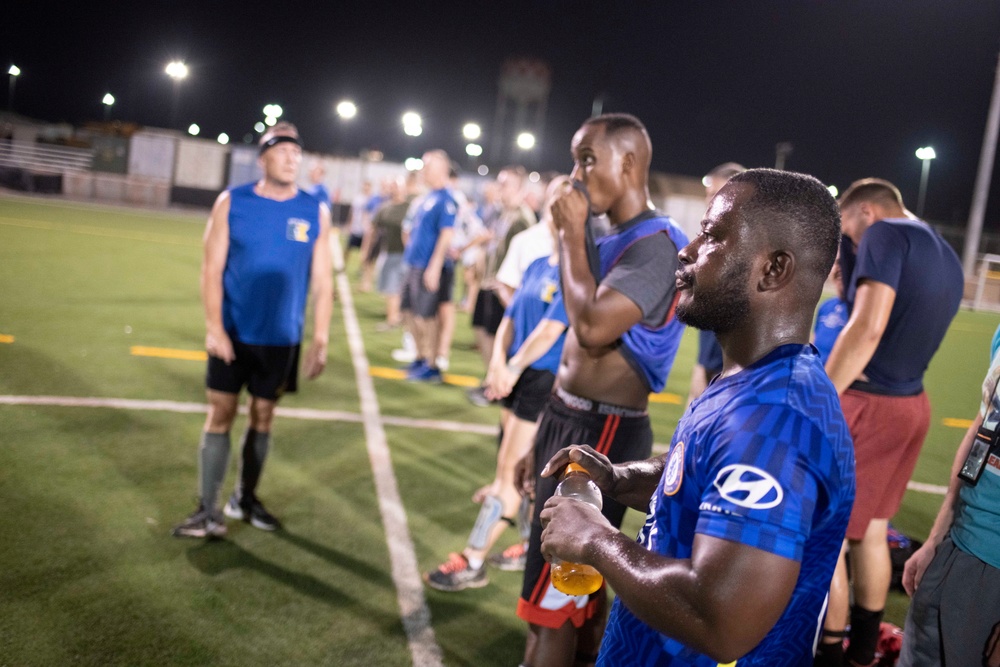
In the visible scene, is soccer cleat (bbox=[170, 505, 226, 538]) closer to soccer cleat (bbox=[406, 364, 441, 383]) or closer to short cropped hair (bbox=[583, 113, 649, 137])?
short cropped hair (bbox=[583, 113, 649, 137])

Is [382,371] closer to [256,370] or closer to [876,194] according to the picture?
[256,370]

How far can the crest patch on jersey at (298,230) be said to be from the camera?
4613 millimetres

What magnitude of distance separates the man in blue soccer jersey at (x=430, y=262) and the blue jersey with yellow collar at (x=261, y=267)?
4.30 meters

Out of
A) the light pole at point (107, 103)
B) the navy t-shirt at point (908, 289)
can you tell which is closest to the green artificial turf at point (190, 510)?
the navy t-shirt at point (908, 289)

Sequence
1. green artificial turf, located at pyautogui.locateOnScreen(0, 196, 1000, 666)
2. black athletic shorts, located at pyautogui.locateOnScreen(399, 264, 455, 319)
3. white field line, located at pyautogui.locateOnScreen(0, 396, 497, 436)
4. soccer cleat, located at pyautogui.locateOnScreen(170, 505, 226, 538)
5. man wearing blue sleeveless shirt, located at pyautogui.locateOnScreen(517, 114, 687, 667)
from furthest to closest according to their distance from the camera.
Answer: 1. black athletic shorts, located at pyautogui.locateOnScreen(399, 264, 455, 319)
2. white field line, located at pyautogui.locateOnScreen(0, 396, 497, 436)
3. soccer cleat, located at pyautogui.locateOnScreen(170, 505, 226, 538)
4. green artificial turf, located at pyautogui.locateOnScreen(0, 196, 1000, 666)
5. man wearing blue sleeveless shirt, located at pyautogui.locateOnScreen(517, 114, 687, 667)

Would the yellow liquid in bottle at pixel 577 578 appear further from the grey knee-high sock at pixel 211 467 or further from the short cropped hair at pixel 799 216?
the grey knee-high sock at pixel 211 467

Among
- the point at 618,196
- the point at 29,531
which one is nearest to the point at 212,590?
the point at 29,531

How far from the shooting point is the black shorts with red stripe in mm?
3068

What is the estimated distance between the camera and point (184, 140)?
35750 millimetres

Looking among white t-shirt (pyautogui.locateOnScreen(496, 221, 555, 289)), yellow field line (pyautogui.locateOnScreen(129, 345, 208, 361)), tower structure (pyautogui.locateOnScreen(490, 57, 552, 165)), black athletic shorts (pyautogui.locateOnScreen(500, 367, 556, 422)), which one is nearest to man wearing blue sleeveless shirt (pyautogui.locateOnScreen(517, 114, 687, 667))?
black athletic shorts (pyautogui.locateOnScreen(500, 367, 556, 422))

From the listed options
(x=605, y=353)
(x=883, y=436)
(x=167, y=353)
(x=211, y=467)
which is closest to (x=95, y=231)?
(x=167, y=353)

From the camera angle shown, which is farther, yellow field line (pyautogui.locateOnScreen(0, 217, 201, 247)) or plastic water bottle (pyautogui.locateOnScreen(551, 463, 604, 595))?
yellow field line (pyautogui.locateOnScreen(0, 217, 201, 247))

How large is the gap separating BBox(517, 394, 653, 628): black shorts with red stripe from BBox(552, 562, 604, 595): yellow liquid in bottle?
1354 mm

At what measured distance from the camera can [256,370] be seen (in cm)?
461
